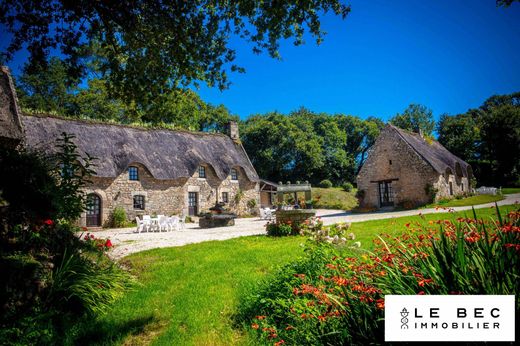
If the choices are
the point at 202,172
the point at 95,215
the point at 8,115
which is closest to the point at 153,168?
the point at 202,172

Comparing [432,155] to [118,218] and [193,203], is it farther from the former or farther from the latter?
[118,218]

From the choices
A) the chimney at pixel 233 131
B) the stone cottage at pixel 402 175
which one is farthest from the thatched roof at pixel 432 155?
the chimney at pixel 233 131

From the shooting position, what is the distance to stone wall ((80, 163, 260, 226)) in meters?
21.1

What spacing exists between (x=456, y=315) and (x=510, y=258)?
654mm

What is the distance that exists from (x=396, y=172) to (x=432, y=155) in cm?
426

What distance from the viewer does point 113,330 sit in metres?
3.81

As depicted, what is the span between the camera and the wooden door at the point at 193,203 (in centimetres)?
2564

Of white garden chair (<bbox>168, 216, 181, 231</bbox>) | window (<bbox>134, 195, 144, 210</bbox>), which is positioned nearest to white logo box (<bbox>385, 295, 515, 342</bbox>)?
white garden chair (<bbox>168, 216, 181, 231</bbox>)

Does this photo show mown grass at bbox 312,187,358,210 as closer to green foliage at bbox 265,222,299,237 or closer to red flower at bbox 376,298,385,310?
green foliage at bbox 265,222,299,237

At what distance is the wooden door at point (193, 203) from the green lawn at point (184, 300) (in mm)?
17519

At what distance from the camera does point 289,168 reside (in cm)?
4412

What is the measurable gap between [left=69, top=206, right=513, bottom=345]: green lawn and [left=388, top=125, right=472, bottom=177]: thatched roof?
20.5 m

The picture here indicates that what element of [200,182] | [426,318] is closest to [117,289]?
[426,318]

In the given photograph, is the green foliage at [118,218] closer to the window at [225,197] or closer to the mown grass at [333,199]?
the window at [225,197]
